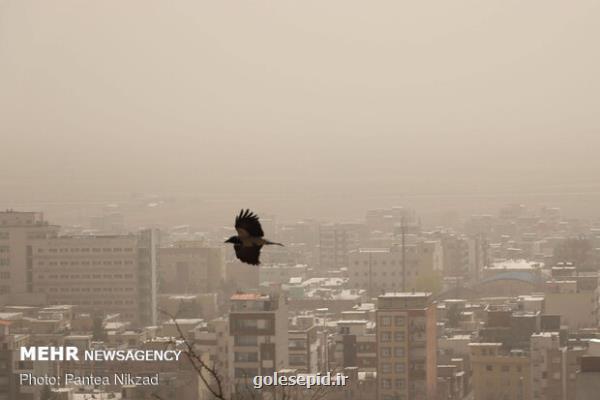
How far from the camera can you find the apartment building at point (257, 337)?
7.92 m

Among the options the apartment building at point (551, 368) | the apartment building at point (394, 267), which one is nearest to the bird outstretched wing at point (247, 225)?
the apartment building at point (551, 368)

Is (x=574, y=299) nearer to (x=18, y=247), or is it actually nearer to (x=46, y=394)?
(x=46, y=394)

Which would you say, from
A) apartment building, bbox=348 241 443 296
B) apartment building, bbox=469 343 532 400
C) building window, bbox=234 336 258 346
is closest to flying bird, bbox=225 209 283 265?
apartment building, bbox=469 343 532 400

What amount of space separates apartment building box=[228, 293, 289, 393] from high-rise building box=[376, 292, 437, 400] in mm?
506

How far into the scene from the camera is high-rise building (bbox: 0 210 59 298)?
1255 centimetres

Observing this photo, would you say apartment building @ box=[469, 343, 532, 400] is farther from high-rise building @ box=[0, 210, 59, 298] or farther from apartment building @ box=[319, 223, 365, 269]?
apartment building @ box=[319, 223, 365, 269]

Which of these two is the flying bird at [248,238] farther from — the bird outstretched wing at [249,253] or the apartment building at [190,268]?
the apartment building at [190,268]

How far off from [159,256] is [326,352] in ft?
13.9

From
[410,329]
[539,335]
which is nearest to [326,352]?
[410,329]

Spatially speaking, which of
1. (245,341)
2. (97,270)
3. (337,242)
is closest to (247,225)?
(245,341)

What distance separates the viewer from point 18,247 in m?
12.8

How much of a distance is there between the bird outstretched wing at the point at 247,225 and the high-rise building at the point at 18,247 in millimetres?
11025

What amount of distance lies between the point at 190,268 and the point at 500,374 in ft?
17.6

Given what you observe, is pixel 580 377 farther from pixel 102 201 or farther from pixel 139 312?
pixel 102 201
